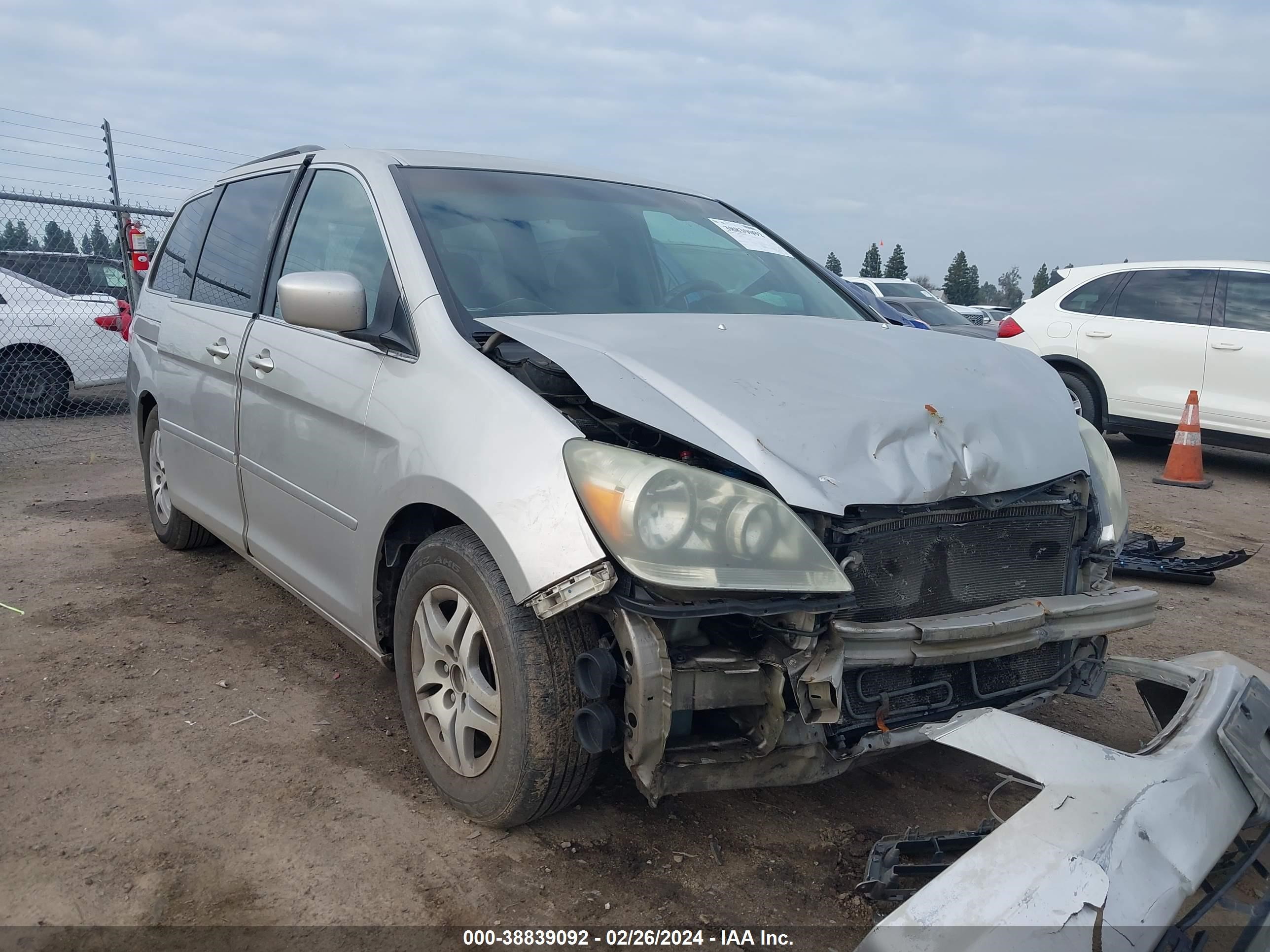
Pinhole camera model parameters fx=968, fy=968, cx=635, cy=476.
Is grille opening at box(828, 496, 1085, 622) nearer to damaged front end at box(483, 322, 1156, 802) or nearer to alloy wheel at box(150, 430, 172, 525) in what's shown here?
damaged front end at box(483, 322, 1156, 802)

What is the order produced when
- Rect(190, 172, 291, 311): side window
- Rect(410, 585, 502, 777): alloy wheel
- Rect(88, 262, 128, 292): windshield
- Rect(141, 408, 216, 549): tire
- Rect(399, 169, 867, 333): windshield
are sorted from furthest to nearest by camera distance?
Rect(88, 262, 128, 292): windshield
Rect(141, 408, 216, 549): tire
Rect(190, 172, 291, 311): side window
Rect(399, 169, 867, 333): windshield
Rect(410, 585, 502, 777): alloy wheel

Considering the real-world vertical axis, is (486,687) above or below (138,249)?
below

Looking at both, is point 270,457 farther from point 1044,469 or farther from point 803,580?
point 1044,469

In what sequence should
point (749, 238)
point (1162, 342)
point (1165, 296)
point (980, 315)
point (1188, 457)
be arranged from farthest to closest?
point (980, 315) < point (1165, 296) < point (1162, 342) < point (1188, 457) < point (749, 238)

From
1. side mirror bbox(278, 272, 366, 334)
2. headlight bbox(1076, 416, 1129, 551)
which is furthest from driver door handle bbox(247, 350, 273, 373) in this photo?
headlight bbox(1076, 416, 1129, 551)

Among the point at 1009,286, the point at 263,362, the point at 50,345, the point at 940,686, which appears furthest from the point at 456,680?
the point at 1009,286

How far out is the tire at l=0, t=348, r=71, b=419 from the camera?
29.6 feet

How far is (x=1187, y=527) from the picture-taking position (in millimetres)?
6117

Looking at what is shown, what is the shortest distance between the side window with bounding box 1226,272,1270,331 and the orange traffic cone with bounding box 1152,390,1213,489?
75 centimetres

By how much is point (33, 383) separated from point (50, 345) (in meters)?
0.40

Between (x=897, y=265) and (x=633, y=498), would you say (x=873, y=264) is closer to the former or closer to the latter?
(x=897, y=265)

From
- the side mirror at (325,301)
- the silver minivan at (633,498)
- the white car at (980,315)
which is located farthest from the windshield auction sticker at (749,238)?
the white car at (980,315)

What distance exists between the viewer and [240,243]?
3.87 metres

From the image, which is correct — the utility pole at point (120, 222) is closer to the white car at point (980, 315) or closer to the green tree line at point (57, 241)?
the green tree line at point (57, 241)
